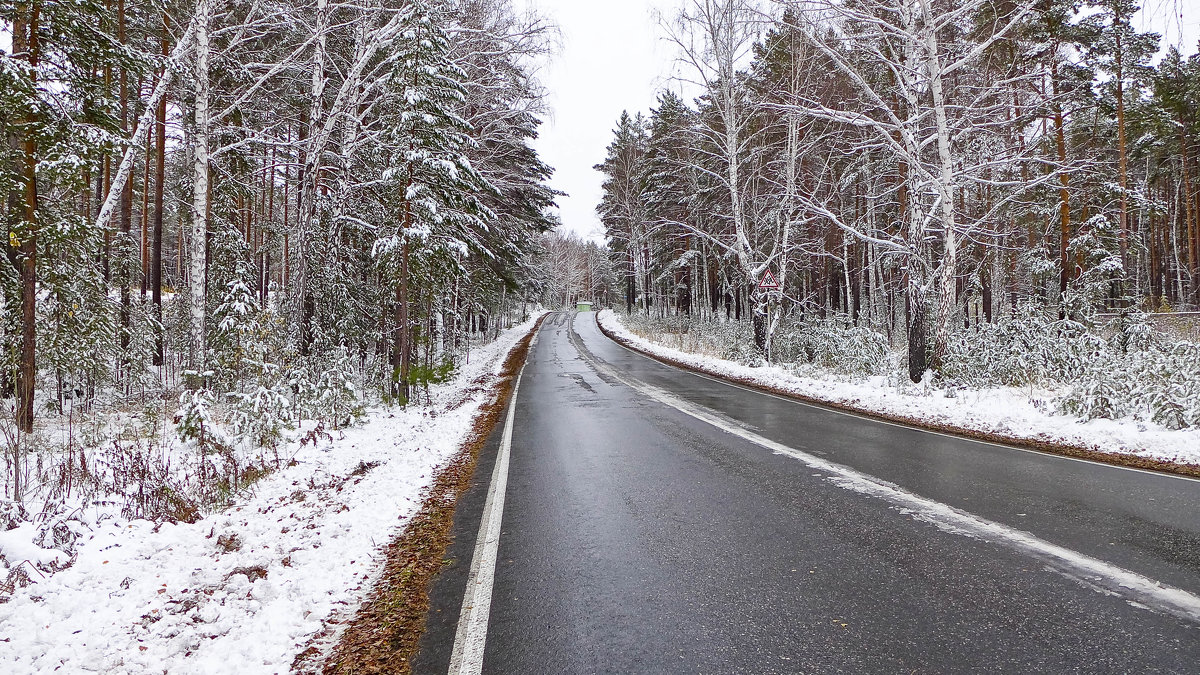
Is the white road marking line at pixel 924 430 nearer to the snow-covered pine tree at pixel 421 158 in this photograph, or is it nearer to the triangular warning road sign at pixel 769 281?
the triangular warning road sign at pixel 769 281

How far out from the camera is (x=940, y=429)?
8.76m

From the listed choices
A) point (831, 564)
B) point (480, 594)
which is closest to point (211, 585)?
point (480, 594)

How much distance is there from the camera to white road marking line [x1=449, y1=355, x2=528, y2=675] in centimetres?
293

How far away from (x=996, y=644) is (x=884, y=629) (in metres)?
0.52

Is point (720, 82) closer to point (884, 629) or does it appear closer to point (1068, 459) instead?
point (1068, 459)

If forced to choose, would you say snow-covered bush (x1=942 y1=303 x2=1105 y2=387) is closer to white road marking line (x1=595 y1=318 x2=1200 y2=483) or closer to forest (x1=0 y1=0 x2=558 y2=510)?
white road marking line (x1=595 y1=318 x2=1200 y2=483)

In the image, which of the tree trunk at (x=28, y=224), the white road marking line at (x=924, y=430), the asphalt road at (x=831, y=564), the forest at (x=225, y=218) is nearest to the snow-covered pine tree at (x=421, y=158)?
the forest at (x=225, y=218)

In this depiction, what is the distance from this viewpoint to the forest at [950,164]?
38.7 ft

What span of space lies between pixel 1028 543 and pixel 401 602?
14.9ft

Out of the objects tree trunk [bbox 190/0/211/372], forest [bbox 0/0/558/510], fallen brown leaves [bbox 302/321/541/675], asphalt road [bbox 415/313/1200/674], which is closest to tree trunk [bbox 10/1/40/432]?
forest [bbox 0/0/558/510]

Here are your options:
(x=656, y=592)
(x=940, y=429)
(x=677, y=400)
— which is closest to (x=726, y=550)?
(x=656, y=592)

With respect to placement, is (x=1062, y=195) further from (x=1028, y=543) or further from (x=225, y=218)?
(x=225, y=218)

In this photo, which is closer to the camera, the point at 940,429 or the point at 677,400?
the point at 940,429

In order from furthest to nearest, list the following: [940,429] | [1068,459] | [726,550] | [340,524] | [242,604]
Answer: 1. [940,429]
2. [1068,459]
3. [340,524]
4. [726,550]
5. [242,604]
